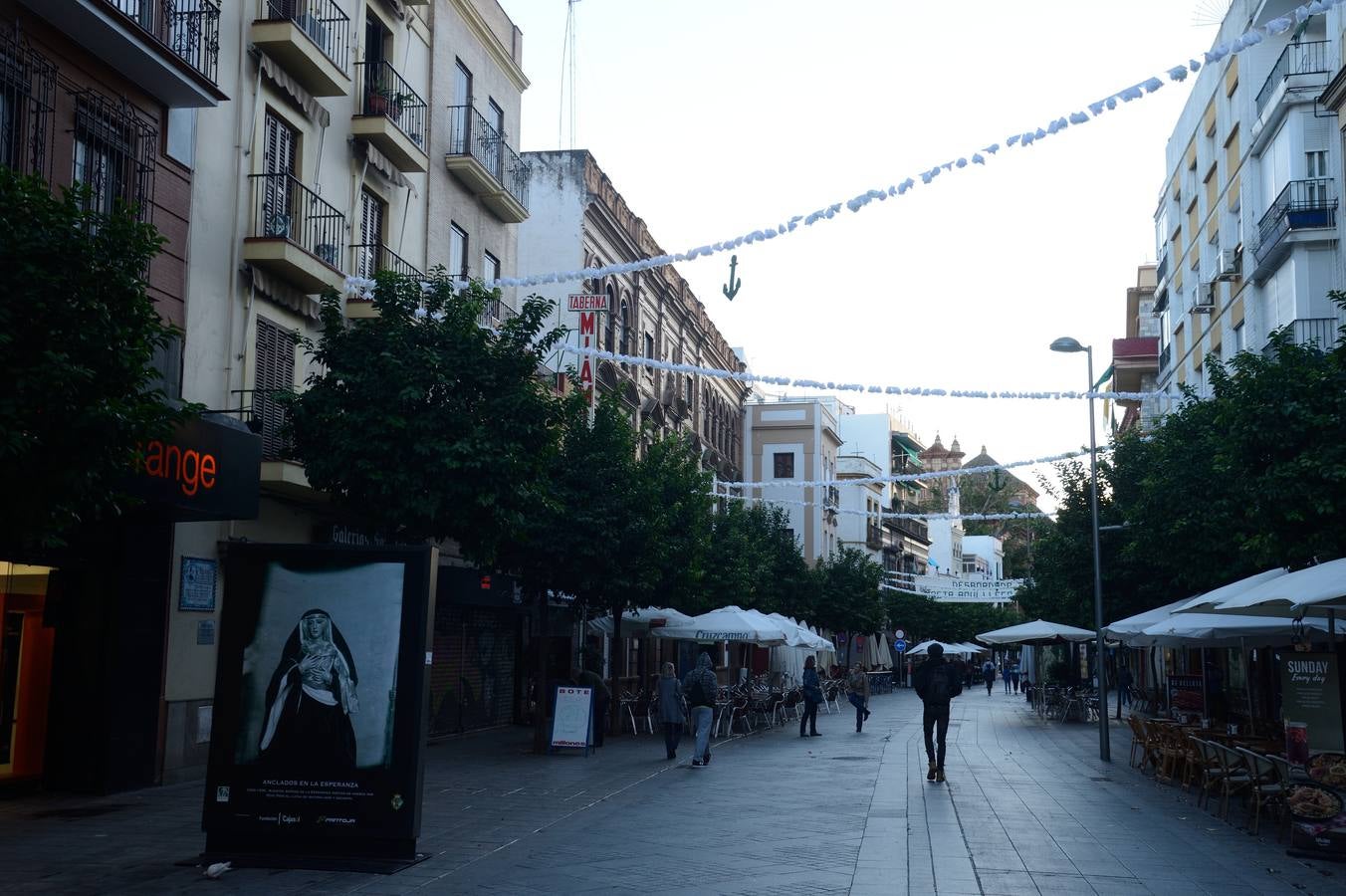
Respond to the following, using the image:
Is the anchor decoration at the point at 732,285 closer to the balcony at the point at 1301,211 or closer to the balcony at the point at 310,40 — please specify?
the balcony at the point at 310,40

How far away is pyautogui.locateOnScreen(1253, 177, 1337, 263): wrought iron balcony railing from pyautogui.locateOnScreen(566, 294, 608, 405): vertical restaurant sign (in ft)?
49.7

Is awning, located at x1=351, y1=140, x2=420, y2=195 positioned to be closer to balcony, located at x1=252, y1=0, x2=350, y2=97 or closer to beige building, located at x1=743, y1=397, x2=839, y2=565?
balcony, located at x1=252, y1=0, x2=350, y2=97

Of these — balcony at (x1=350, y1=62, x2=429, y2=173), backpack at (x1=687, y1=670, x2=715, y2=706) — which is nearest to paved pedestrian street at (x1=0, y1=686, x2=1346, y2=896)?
backpack at (x1=687, y1=670, x2=715, y2=706)

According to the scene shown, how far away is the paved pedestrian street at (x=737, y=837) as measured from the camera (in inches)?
386

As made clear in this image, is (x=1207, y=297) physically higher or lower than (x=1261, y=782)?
higher

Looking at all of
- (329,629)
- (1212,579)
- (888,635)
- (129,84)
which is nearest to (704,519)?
(1212,579)

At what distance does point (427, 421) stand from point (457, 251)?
1053cm

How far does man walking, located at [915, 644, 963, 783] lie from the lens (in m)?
17.9

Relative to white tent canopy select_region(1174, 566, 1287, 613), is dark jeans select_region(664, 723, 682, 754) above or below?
below

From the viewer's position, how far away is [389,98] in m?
22.1

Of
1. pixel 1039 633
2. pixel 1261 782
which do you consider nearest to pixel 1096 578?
pixel 1261 782

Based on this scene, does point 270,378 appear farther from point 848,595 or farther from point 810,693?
point 848,595

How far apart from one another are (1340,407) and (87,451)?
1455cm

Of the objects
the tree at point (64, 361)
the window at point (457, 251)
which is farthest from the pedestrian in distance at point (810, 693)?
the tree at point (64, 361)
